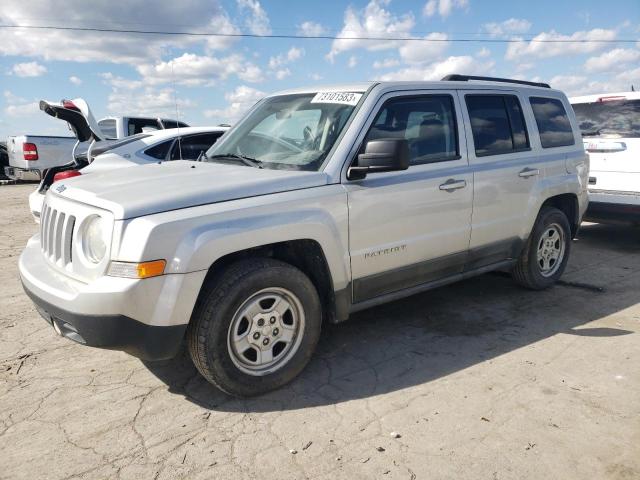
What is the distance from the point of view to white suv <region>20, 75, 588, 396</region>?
112 inches

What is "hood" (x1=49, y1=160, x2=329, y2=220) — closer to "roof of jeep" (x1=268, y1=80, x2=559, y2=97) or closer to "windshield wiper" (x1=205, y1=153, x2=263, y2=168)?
"windshield wiper" (x1=205, y1=153, x2=263, y2=168)

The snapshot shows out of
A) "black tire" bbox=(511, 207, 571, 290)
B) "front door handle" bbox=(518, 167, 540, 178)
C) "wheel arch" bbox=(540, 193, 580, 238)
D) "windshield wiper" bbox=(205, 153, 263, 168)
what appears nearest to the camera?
"windshield wiper" bbox=(205, 153, 263, 168)

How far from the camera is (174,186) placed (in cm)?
318

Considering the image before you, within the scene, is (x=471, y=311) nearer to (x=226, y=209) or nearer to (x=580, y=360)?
(x=580, y=360)

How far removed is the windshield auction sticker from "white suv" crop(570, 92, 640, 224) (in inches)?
179

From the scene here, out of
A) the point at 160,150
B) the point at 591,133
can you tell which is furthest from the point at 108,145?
the point at 591,133

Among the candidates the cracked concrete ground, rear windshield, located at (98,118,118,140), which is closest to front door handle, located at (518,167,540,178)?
the cracked concrete ground

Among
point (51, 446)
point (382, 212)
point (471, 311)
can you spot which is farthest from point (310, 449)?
point (471, 311)

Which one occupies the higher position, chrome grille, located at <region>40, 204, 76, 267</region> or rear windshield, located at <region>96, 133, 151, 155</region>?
rear windshield, located at <region>96, 133, 151, 155</region>

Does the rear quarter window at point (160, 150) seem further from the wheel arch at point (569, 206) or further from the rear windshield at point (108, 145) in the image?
the wheel arch at point (569, 206)

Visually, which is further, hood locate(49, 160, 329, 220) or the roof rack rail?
the roof rack rail

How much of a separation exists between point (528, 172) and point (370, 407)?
2731mm

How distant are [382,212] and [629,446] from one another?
1.95m

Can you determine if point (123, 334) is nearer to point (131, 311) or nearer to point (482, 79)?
point (131, 311)
